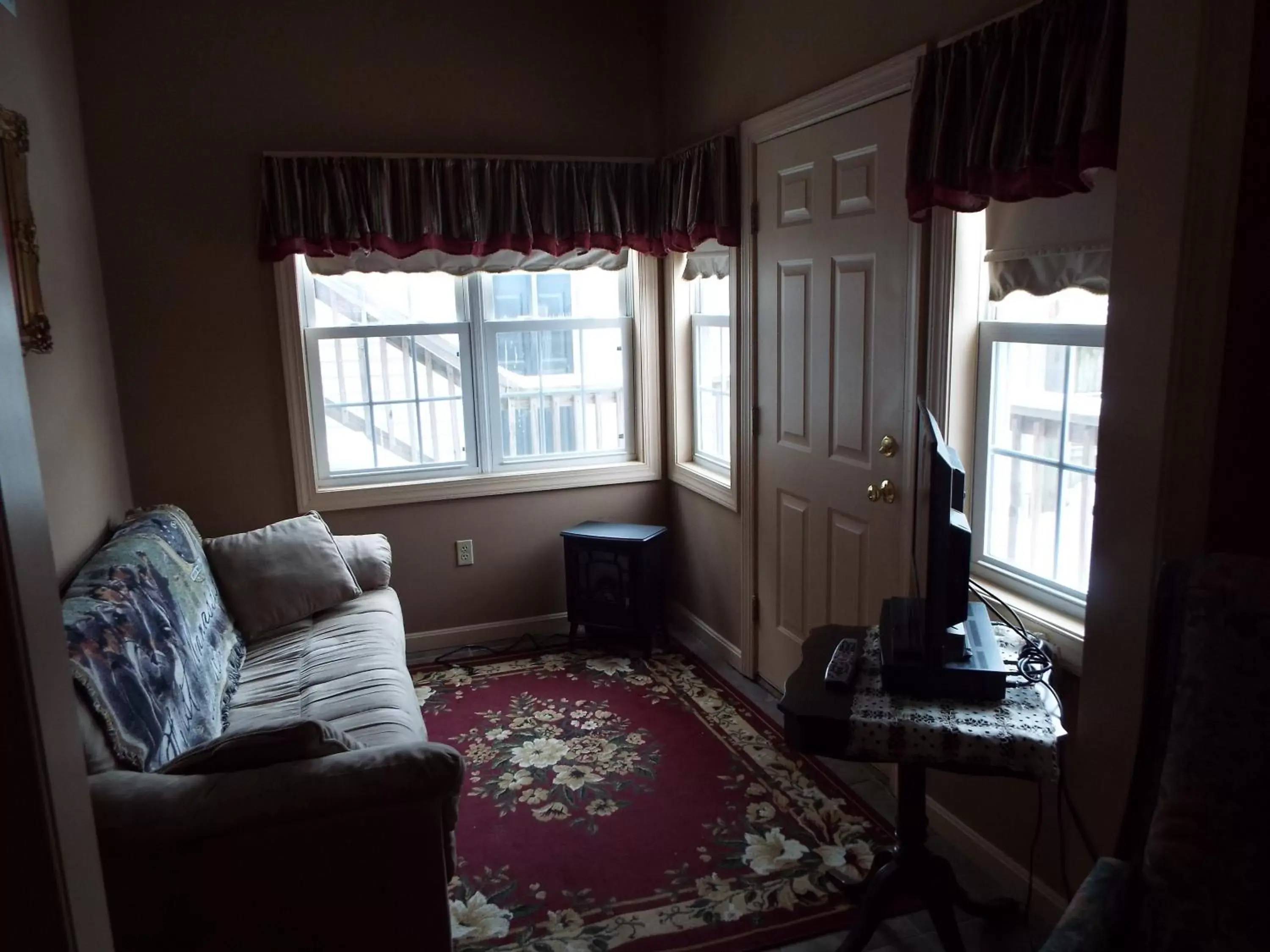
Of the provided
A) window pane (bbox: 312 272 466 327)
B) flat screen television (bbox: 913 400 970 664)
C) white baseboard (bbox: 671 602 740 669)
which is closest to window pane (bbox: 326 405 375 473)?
window pane (bbox: 312 272 466 327)

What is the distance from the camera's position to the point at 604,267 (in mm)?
3980

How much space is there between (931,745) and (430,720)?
2.11 meters

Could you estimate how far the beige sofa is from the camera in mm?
1647

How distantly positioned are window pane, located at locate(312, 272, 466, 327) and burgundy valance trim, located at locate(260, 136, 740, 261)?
0.20 metres

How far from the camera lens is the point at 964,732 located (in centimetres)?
168

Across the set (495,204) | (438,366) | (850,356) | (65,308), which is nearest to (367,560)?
(438,366)

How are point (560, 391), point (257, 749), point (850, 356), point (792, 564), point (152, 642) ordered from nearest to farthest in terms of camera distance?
point (257, 749)
point (152, 642)
point (850, 356)
point (792, 564)
point (560, 391)

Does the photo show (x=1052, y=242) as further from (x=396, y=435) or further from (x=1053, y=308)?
(x=396, y=435)

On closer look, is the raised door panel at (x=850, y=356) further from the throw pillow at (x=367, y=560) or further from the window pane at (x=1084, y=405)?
the throw pillow at (x=367, y=560)

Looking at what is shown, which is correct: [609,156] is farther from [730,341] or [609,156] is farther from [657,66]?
[730,341]

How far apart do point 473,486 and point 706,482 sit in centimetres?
102

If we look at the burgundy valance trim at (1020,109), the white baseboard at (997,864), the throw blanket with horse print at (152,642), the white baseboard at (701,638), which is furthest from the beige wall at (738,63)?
the throw blanket with horse print at (152,642)

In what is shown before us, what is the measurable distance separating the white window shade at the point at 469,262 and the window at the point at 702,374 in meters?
0.33

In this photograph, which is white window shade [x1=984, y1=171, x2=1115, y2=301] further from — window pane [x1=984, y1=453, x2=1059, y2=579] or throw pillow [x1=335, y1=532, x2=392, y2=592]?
throw pillow [x1=335, y1=532, x2=392, y2=592]
